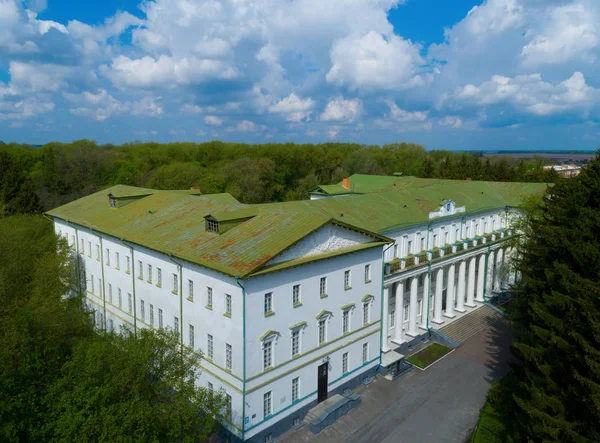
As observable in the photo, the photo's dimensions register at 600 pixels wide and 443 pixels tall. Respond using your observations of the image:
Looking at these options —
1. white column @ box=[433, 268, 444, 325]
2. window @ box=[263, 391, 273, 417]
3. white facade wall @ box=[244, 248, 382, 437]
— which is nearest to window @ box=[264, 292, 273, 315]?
white facade wall @ box=[244, 248, 382, 437]

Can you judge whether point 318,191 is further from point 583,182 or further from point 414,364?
point 583,182

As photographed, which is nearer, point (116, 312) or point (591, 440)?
point (591, 440)

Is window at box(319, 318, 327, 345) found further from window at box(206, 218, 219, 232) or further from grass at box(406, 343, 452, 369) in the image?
grass at box(406, 343, 452, 369)

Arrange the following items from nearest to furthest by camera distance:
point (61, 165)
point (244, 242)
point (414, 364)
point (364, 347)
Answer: point (244, 242)
point (364, 347)
point (414, 364)
point (61, 165)

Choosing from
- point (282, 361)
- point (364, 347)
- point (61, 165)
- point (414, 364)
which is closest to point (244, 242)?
point (282, 361)

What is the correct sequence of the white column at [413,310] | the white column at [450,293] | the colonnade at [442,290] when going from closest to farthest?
the colonnade at [442,290]
the white column at [413,310]
the white column at [450,293]

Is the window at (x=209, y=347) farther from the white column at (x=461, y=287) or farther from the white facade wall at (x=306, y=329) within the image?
the white column at (x=461, y=287)

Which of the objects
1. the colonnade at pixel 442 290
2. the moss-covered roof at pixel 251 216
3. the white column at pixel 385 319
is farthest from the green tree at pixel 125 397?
the colonnade at pixel 442 290
